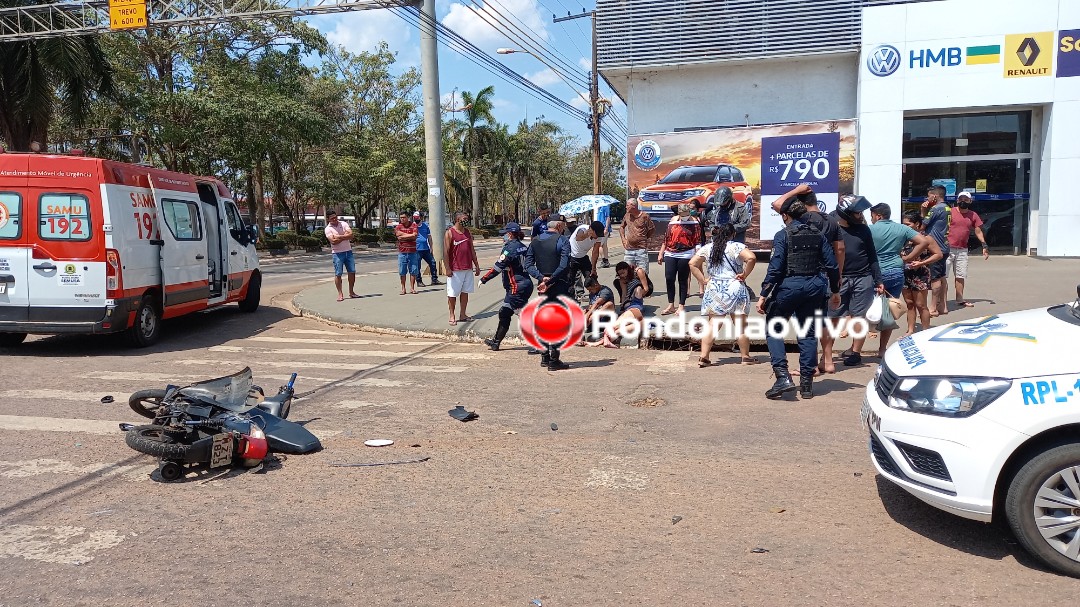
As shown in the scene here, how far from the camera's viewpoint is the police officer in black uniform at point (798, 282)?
6508 millimetres

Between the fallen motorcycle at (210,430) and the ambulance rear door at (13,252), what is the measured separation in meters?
4.54

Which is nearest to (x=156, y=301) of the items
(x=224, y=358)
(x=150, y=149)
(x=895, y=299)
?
(x=224, y=358)

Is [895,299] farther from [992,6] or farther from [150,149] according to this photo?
[150,149]

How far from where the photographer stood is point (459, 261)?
10672 millimetres

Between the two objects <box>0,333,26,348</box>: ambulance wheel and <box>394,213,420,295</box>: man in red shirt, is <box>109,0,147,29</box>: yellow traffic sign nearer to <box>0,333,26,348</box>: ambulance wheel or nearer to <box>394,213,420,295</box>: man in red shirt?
<box>394,213,420,295</box>: man in red shirt

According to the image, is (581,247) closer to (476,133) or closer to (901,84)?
(901,84)

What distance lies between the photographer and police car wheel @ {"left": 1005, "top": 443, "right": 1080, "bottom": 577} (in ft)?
11.1

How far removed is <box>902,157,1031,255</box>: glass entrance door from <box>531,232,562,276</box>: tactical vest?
1684 cm

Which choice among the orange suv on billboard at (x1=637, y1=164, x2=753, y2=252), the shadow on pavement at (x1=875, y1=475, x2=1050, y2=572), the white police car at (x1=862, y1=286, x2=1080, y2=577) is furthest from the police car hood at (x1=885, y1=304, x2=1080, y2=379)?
the orange suv on billboard at (x1=637, y1=164, x2=753, y2=252)

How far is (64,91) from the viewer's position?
22.2 metres

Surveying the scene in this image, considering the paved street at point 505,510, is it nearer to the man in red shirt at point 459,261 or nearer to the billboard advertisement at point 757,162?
the man in red shirt at point 459,261

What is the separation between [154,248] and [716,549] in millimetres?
8614

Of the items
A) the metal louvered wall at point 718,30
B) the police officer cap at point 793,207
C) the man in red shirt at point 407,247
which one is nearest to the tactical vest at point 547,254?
the police officer cap at point 793,207

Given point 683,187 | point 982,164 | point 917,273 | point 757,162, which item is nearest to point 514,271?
point 917,273
